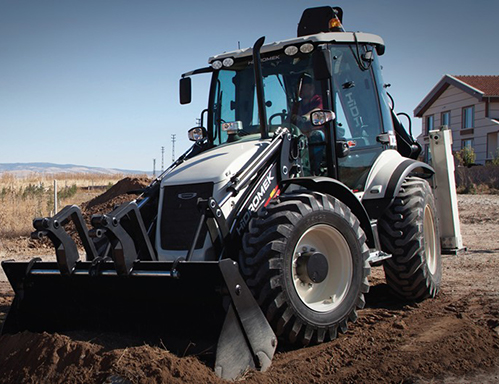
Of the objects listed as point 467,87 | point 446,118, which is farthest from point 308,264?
point 446,118

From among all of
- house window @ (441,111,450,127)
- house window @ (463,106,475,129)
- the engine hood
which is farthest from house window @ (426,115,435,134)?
the engine hood

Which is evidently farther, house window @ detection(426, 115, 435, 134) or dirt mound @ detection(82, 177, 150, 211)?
house window @ detection(426, 115, 435, 134)

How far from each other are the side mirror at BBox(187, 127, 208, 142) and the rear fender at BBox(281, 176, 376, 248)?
1.50m

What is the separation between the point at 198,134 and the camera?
6.64 meters

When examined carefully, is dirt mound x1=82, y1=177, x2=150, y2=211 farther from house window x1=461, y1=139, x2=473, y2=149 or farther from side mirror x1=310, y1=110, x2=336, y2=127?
house window x1=461, y1=139, x2=473, y2=149

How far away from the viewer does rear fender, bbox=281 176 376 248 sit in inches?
206

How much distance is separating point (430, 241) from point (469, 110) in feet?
83.2

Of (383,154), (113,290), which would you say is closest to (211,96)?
(383,154)

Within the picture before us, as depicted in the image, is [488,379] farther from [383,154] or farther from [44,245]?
[44,245]

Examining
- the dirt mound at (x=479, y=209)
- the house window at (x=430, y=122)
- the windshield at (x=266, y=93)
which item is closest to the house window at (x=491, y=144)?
the house window at (x=430, y=122)

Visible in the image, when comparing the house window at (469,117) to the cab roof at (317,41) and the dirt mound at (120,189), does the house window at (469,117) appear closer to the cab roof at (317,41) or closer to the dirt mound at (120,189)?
the dirt mound at (120,189)

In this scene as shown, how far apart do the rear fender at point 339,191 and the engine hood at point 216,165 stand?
0.45m

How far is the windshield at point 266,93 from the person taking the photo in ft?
20.0

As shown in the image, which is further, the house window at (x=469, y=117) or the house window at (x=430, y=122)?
the house window at (x=430, y=122)
